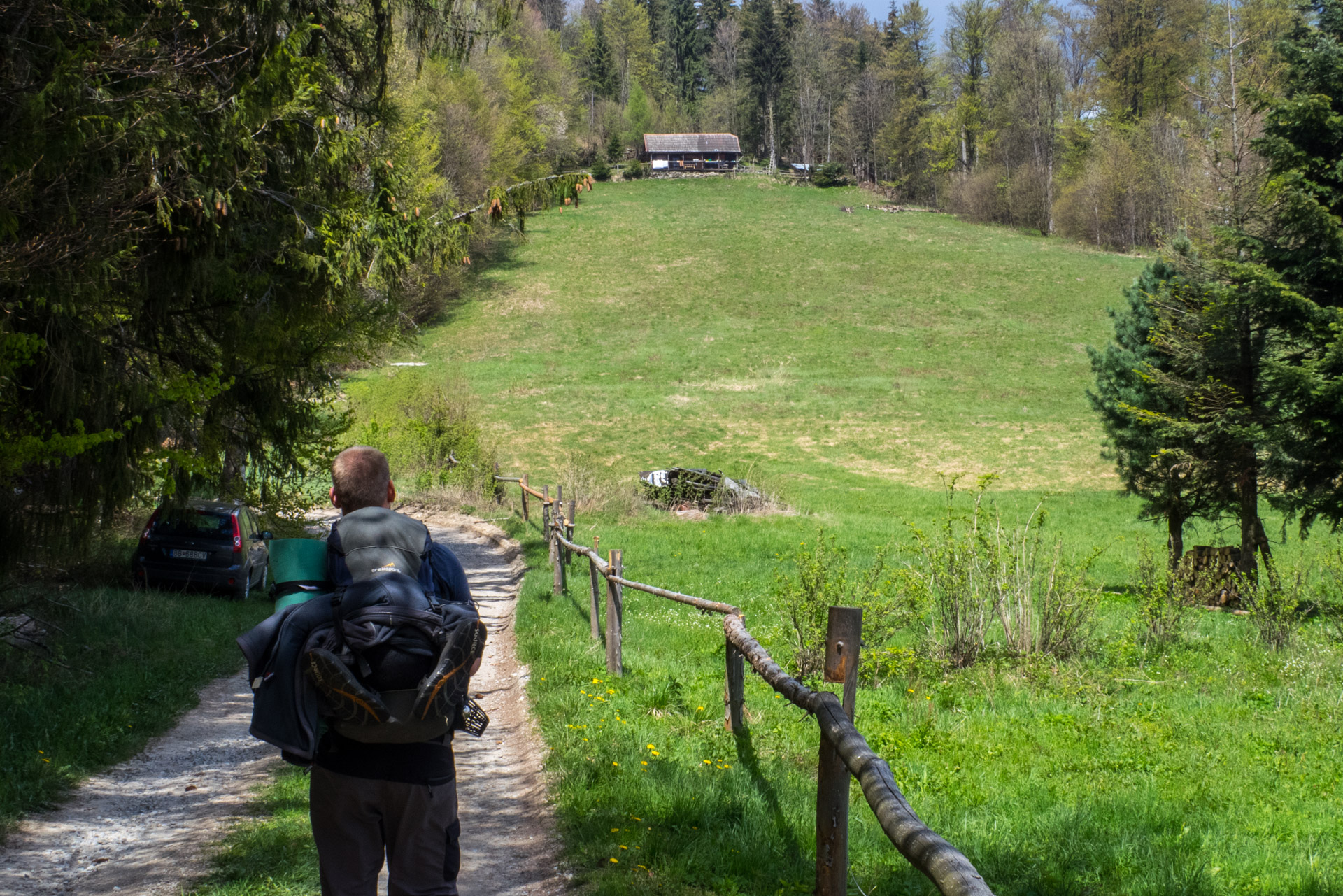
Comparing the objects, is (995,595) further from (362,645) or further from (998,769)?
(362,645)

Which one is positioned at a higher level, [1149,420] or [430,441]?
[1149,420]

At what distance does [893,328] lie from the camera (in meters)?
52.8

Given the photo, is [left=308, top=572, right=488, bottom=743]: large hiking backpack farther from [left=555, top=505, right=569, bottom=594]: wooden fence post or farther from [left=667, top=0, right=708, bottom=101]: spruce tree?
[left=667, top=0, right=708, bottom=101]: spruce tree

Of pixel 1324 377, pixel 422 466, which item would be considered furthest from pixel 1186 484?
pixel 422 466

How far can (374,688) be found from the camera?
9.61ft

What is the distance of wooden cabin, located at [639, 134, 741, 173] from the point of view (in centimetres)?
9700

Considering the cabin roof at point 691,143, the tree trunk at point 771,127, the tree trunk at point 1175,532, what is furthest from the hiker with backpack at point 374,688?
the cabin roof at point 691,143

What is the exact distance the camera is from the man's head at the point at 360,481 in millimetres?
3301

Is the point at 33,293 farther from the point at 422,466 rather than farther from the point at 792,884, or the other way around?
the point at 422,466

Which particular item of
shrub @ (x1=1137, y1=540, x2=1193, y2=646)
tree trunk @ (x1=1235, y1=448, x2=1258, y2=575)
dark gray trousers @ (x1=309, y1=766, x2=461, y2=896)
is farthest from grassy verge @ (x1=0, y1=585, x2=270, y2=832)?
tree trunk @ (x1=1235, y1=448, x2=1258, y2=575)

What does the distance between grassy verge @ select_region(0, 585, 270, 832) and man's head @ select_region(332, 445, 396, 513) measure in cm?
376

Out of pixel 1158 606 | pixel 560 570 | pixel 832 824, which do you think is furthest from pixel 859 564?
pixel 832 824

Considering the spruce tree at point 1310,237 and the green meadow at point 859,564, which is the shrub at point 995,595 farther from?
the spruce tree at point 1310,237

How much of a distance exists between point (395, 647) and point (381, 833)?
28.5 inches
